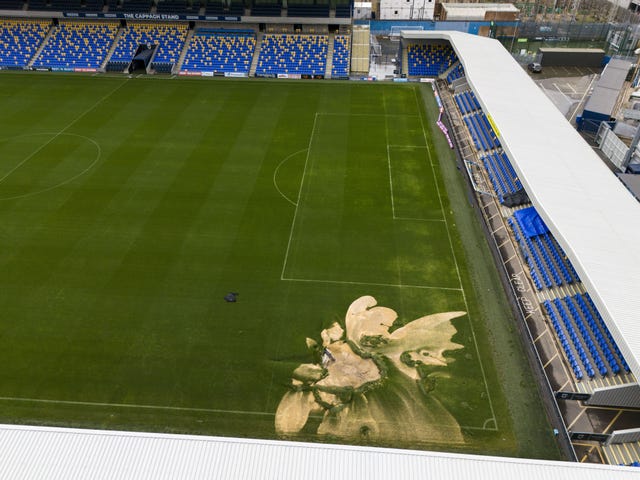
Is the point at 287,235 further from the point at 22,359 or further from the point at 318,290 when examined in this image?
the point at 22,359

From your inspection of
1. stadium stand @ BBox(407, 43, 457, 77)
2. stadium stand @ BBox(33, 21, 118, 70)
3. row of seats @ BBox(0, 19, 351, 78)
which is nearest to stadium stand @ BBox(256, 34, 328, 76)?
row of seats @ BBox(0, 19, 351, 78)

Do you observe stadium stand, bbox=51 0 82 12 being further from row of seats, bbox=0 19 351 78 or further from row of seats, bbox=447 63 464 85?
row of seats, bbox=447 63 464 85

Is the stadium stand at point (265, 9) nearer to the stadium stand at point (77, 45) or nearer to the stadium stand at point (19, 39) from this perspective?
the stadium stand at point (77, 45)

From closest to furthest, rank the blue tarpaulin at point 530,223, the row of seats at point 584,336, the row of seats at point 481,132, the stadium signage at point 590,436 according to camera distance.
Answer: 1. the stadium signage at point 590,436
2. the row of seats at point 584,336
3. the blue tarpaulin at point 530,223
4. the row of seats at point 481,132

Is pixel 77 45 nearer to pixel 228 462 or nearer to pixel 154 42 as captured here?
pixel 154 42

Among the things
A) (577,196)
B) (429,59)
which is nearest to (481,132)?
(577,196)

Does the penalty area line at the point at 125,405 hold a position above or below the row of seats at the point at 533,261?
below

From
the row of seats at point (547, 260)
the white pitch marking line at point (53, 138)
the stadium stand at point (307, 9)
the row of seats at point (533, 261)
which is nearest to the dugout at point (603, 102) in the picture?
the row of seats at point (533, 261)

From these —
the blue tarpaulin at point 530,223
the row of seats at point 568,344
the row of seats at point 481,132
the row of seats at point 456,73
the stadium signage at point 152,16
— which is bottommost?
the row of seats at point 568,344
